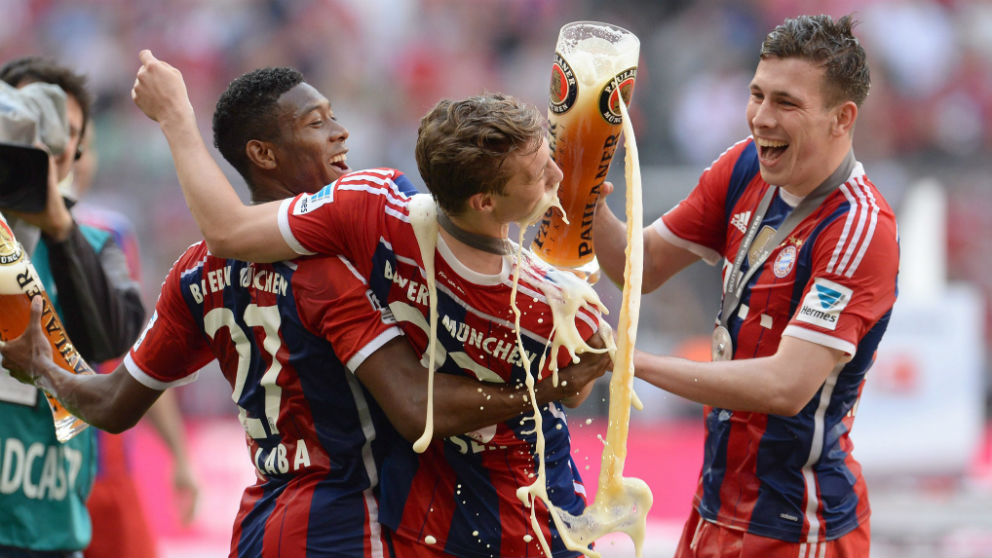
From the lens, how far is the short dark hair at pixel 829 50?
3.61 meters

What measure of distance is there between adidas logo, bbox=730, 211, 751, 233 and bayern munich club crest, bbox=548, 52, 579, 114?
2.74 feet

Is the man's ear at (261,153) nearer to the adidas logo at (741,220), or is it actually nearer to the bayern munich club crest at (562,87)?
the bayern munich club crest at (562,87)

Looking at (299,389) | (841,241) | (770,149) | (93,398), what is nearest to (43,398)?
(93,398)

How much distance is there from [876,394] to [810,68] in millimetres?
4729

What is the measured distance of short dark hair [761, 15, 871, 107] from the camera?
361 cm

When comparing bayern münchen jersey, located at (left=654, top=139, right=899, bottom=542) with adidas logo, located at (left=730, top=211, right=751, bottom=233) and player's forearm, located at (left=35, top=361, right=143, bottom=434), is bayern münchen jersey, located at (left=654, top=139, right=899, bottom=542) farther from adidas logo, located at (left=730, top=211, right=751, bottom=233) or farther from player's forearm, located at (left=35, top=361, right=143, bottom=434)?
player's forearm, located at (left=35, top=361, right=143, bottom=434)

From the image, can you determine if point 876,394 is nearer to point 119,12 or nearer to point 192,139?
point 192,139

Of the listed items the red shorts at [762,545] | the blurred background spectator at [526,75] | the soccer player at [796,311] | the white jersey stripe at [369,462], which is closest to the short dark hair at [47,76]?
the white jersey stripe at [369,462]

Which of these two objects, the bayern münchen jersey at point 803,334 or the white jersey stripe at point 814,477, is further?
the white jersey stripe at point 814,477

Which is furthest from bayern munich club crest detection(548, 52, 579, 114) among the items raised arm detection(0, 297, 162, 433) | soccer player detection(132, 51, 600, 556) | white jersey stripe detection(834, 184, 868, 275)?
raised arm detection(0, 297, 162, 433)

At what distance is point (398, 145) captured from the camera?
10969 mm

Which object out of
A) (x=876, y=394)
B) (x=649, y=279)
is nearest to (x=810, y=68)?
(x=649, y=279)

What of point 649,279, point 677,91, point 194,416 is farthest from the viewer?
point 677,91

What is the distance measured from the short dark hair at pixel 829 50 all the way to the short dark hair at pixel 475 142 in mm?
1078
